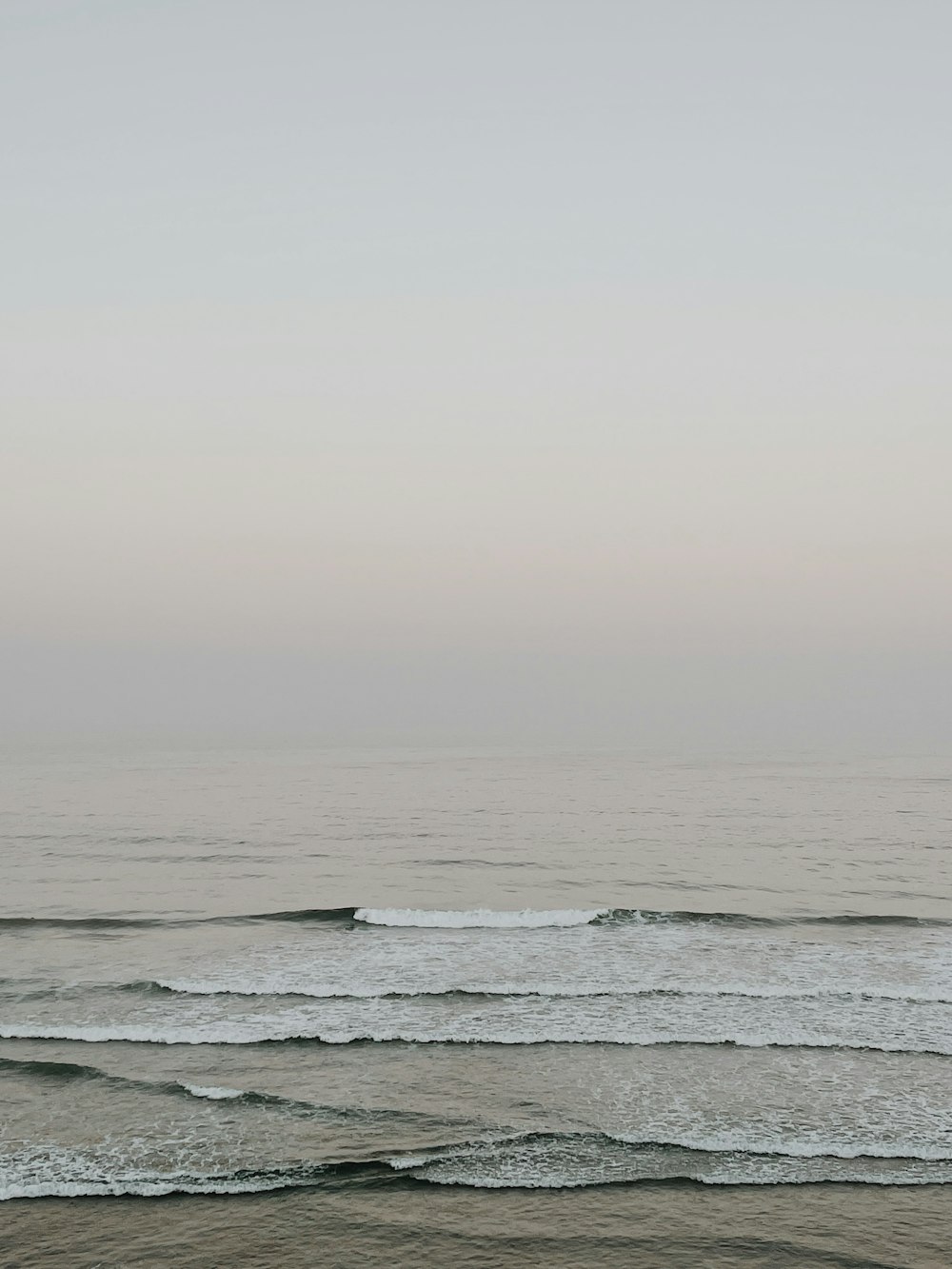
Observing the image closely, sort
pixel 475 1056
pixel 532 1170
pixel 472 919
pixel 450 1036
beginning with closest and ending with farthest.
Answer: pixel 532 1170
pixel 475 1056
pixel 450 1036
pixel 472 919

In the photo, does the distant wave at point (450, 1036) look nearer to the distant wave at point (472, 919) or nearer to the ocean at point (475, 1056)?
the ocean at point (475, 1056)

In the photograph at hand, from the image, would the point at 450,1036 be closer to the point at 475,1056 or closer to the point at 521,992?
the point at 475,1056

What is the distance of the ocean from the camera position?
10.9 metres

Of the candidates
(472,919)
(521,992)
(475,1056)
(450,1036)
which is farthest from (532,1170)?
(472,919)

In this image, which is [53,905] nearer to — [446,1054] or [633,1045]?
[446,1054]

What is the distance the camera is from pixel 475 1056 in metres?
16.3

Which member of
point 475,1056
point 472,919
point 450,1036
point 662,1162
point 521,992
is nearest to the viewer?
point 662,1162

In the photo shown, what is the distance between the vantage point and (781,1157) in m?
12.5

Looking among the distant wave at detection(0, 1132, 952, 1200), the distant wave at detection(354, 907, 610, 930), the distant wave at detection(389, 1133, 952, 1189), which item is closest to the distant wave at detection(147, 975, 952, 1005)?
the distant wave at detection(354, 907, 610, 930)

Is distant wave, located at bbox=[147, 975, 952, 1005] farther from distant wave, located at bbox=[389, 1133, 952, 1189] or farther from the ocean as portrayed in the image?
distant wave, located at bbox=[389, 1133, 952, 1189]

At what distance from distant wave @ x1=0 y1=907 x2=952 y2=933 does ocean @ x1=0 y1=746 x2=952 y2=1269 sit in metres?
0.13

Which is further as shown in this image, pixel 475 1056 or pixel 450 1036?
pixel 450 1036

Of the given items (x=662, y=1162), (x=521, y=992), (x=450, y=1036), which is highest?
(x=662, y=1162)

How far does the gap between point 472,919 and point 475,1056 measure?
1125 cm
